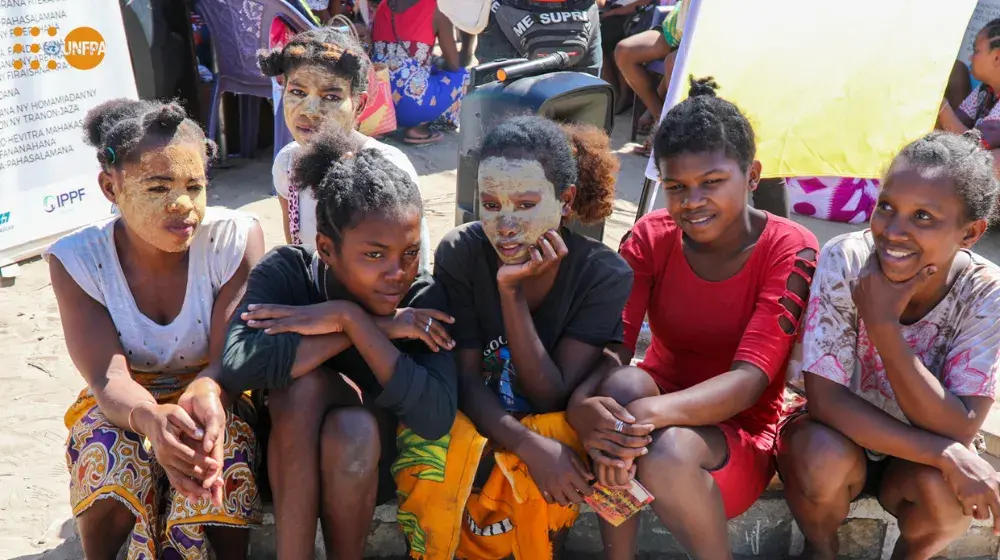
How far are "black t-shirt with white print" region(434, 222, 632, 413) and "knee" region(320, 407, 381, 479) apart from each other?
38 cm

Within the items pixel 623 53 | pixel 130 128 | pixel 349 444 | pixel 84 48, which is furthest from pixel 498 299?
pixel 623 53

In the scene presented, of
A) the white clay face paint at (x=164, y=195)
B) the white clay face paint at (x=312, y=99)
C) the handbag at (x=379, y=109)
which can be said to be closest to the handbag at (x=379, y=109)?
the handbag at (x=379, y=109)

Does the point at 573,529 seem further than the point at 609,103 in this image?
No

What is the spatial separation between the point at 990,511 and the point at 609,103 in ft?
6.90

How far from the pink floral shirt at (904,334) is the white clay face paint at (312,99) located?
1707mm

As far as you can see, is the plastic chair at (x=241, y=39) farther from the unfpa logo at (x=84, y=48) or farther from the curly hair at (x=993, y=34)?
the curly hair at (x=993, y=34)

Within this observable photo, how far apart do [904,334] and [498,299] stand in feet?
3.60

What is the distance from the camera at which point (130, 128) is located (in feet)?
8.13

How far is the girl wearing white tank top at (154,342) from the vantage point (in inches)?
91.7

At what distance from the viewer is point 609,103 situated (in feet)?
12.4

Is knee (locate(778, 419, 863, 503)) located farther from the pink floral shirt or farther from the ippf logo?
the ippf logo

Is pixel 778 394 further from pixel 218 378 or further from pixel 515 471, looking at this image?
pixel 218 378

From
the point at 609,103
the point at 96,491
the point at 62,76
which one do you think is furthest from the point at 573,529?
the point at 62,76

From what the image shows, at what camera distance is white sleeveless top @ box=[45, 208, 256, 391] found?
2.54 m
